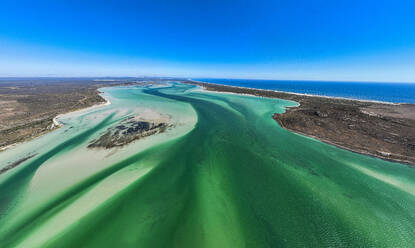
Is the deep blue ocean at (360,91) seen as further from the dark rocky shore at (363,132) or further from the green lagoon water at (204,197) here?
the green lagoon water at (204,197)

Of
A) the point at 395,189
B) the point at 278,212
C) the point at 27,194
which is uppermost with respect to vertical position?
the point at 395,189

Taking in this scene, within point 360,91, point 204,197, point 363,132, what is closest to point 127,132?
point 204,197

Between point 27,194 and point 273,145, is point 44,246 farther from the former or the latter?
point 273,145

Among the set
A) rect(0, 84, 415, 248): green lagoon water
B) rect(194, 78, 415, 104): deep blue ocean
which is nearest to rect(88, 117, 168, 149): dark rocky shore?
rect(0, 84, 415, 248): green lagoon water

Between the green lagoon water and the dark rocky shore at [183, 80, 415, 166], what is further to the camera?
the dark rocky shore at [183, 80, 415, 166]

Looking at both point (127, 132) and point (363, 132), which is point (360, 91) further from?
point (127, 132)

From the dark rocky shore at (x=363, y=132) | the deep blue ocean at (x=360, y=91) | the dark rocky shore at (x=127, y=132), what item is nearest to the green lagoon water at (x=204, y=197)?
the dark rocky shore at (x=127, y=132)

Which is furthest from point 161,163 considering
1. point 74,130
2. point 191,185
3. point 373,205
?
point 74,130

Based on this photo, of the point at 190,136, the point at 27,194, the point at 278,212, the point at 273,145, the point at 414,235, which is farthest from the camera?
the point at 190,136

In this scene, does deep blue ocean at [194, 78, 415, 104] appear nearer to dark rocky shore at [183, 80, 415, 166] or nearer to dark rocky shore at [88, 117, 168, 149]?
dark rocky shore at [183, 80, 415, 166]
